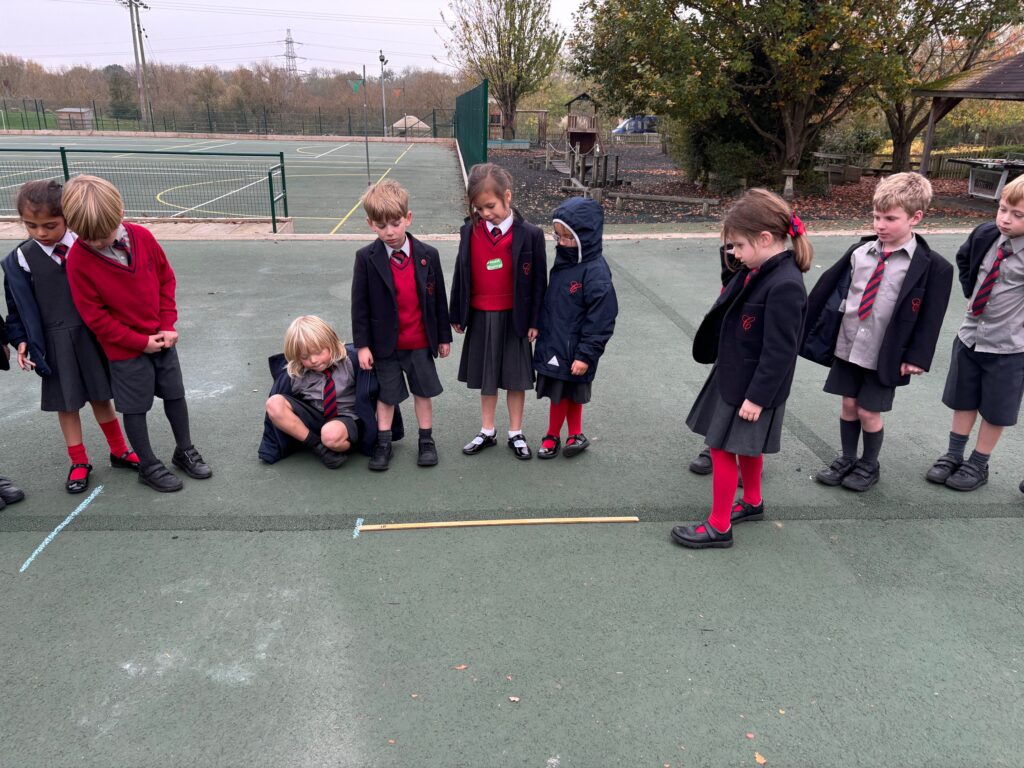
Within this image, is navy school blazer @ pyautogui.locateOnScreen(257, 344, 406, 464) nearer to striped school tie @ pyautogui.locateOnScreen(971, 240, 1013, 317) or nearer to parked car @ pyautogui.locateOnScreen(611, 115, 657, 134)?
striped school tie @ pyautogui.locateOnScreen(971, 240, 1013, 317)

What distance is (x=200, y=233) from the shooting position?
10.3 m

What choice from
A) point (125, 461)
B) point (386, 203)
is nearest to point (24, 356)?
point (125, 461)

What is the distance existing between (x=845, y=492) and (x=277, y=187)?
15644mm

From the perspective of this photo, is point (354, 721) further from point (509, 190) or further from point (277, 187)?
point (277, 187)

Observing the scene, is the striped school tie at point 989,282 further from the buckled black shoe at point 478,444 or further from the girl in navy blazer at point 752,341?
the buckled black shoe at point 478,444

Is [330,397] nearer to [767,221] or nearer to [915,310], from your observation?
[767,221]

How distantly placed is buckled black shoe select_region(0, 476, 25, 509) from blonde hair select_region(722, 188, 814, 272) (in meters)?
3.43

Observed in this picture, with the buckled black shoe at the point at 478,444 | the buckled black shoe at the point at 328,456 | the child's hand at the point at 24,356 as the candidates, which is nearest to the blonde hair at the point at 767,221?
the buckled black shoe at the point at 478,444

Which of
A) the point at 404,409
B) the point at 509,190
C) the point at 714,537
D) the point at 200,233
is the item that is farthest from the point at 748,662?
the point at 200,233

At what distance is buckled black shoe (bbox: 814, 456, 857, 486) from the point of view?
12.1 ft

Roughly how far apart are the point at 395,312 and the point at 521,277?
65cm

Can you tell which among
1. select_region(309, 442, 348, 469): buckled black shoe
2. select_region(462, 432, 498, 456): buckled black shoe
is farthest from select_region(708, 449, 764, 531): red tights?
select_region(309, 442, 348, 469): buckled black shoe

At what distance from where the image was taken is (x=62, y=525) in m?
3.23

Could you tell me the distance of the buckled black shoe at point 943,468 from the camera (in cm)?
369
